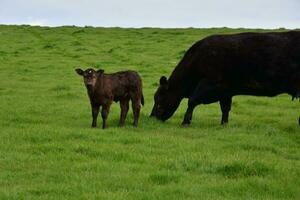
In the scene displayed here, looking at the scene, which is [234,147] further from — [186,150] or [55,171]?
[55,171]

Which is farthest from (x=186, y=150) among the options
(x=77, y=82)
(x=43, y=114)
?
(x=77, y=82)

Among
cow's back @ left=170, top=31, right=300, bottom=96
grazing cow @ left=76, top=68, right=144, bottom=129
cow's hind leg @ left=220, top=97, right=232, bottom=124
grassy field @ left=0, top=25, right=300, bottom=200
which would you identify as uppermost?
cow's back @ left=170, top=31, right=300, bottom=96

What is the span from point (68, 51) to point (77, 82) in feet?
43.9

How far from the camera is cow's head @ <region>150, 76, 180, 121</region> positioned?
16719 mm

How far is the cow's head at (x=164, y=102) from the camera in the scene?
16.7 m

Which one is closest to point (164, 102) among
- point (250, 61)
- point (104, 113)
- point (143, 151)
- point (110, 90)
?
point (110, 90)

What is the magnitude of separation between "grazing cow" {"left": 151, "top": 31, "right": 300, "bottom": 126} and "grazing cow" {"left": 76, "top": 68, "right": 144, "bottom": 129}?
168 centimetres

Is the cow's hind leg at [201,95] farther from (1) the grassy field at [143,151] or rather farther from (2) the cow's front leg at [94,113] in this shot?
(2) the cow's front leg at [94,113]

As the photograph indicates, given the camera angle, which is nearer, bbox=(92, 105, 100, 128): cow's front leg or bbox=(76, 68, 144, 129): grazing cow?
bbox=(76, 68, 144, 129): grazing cow

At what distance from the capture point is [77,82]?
25.9 metres

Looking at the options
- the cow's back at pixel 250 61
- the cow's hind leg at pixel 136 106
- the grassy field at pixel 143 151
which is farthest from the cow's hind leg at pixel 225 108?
the cow's hind leg at pixel 136 106

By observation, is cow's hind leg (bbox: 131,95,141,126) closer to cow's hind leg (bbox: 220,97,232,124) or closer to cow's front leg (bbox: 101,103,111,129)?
cow's front leg (bbox: 101,103,111,129)

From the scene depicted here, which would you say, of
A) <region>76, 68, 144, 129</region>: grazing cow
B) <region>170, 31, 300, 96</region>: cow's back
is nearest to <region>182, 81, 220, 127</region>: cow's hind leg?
<region>170, 31, 300, 96</region>: cow's back

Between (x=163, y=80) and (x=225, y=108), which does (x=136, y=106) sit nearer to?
(x=163, y=80)
